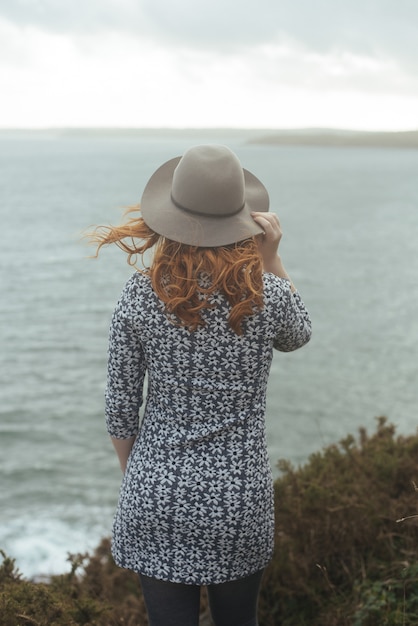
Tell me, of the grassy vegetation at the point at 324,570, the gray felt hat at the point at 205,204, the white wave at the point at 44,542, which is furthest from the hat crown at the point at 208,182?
the white wave at the point at 44,542

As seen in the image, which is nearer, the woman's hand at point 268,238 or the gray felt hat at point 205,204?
the gray felt hat at point 205,204

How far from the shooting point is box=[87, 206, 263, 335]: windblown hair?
1937mm

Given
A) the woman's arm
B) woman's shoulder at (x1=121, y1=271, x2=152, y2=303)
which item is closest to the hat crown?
woman's shoulder at (x1=121, y1=271, x2=152, y2=303)

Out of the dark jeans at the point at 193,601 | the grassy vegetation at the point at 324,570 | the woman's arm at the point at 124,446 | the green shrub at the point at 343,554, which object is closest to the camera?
the dark jeans at the point at 193,601

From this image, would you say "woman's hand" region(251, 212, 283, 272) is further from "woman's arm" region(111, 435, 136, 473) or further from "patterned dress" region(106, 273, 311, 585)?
"woman's arm" region(111, 435, 136, 473)

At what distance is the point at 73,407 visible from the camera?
54.5ft

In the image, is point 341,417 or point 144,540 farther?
point 341,417

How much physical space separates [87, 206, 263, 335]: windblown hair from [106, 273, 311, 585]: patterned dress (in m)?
0.04

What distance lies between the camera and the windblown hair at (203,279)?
1937mm

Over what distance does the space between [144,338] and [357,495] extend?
2.36 meters

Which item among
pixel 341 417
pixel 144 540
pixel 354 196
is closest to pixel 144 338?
pixel 144 540

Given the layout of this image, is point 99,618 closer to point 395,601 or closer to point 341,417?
point 395,601

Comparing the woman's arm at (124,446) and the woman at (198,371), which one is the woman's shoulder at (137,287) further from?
the woman's arm at (124,446)

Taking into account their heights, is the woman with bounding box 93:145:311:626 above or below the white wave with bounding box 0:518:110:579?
above
